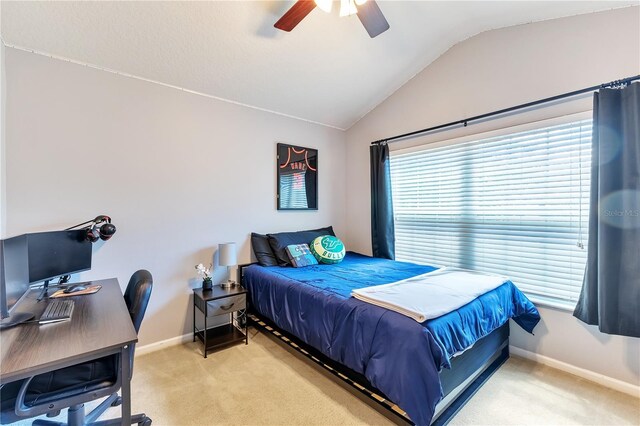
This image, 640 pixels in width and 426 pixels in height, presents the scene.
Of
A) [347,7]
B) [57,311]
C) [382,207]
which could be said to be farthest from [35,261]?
[382,207]

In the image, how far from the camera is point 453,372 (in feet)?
5.92

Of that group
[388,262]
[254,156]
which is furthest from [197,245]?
[388,262]

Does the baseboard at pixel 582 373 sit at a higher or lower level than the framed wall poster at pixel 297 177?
lower

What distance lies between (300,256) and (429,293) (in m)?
1.56

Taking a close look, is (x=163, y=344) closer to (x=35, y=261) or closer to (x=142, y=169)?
(x=35, y=261)

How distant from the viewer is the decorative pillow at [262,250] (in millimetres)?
3184

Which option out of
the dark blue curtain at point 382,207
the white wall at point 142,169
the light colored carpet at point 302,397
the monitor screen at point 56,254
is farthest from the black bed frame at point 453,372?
the monitor screen at point 56,254

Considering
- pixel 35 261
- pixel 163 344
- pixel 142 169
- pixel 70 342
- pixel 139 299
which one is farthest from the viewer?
pixel 163 344

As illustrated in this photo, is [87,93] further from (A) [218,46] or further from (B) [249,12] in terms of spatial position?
(B) [249,12]

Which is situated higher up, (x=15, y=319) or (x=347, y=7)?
(x=347, y=7)

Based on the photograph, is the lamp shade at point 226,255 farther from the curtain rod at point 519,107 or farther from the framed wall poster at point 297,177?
the curtain rod at point 519,107

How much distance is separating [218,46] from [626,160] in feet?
10.6

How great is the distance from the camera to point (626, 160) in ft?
6.47

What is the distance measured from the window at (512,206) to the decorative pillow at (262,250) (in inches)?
68.4
